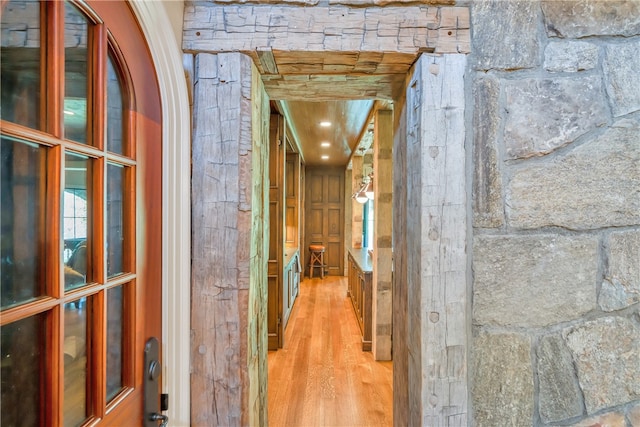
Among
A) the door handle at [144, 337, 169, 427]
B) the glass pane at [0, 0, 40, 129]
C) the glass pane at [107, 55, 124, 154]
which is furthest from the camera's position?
the door handle at [144, 337, 169, 427]

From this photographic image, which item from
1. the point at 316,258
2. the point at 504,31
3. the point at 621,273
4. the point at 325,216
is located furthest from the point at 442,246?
the point at 325,216

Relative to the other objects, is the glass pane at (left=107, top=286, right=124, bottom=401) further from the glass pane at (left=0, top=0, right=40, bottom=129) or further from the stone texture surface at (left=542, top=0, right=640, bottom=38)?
the stone texture surface at (left=542, top=0, right=640, bottom=38)

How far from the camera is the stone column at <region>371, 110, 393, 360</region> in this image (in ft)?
9.82

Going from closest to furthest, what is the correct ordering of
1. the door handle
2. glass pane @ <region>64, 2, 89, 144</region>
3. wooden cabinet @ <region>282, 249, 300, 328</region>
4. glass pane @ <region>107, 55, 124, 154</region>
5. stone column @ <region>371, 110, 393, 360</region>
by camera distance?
1. glass pane @ <region>64, 2, 89, 144</region>
2. glass pane @ <region>107, 55, 124, 154</region>
3. the door handle
4. stone column @ <region>371, 110, 393, 360</region>
5. wooden cabinet @ <region>282, 249, 300, 328</region>

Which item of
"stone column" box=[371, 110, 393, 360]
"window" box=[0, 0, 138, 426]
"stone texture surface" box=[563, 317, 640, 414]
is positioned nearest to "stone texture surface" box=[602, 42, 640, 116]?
"stone texture surface" box=[563, 317, 640, 414]

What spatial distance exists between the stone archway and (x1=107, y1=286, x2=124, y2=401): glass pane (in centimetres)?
22

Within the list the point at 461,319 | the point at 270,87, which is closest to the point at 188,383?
the point at 461,319

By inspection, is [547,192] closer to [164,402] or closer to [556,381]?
[556,381]

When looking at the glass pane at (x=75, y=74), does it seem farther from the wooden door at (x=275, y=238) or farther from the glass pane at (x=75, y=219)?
the wooden door at (x=275, y=238)

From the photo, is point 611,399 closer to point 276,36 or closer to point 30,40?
point 276,36

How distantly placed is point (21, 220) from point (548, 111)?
1.41 m

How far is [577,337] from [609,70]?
2.89 ft

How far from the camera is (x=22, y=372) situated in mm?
557

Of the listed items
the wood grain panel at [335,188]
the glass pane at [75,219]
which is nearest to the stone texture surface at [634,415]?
the glass pane at [75,219]
